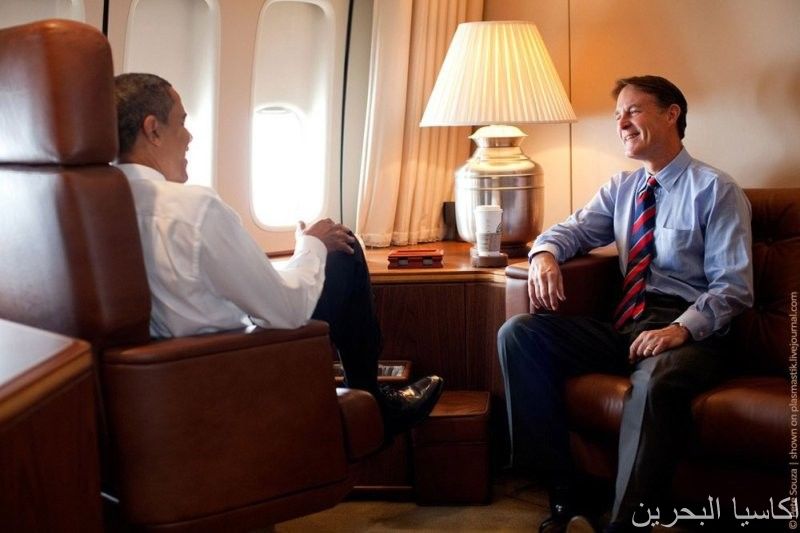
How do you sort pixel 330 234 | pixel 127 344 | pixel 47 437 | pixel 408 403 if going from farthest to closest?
pixel 408 403
pixel 330 234
pixel 127 344
pixel 47 437

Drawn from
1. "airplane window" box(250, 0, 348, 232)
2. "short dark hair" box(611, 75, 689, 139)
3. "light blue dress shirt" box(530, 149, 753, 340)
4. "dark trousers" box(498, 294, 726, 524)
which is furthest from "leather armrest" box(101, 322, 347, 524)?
"airplane window" box(250, 0, 348, 232)

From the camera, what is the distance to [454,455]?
10.6 feet

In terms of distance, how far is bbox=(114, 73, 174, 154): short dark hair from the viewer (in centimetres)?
238

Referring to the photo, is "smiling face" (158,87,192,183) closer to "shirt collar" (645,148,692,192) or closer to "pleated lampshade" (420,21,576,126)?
"pleated lampshade" (420,21,576,126)

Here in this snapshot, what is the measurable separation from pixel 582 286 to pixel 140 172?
145 cm

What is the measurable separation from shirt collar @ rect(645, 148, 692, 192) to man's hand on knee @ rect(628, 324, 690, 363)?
0.50 metres

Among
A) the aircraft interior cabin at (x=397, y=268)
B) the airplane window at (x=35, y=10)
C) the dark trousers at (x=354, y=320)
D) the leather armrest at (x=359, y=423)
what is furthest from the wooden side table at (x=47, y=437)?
the airplane window at (x=35, y=10)

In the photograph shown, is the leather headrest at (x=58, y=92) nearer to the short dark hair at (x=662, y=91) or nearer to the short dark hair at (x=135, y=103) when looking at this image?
the short dark hair at (x=135, y=103)

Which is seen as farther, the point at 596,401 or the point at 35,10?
the point at 35,10

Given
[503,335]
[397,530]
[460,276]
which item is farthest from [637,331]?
[397,530]

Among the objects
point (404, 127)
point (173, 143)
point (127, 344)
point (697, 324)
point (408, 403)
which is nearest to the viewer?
point (127, 344)

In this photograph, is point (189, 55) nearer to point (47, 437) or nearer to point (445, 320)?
point (445, 320)

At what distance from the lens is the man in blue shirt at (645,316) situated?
2.67 m

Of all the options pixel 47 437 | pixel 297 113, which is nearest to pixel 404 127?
pixel 297 113
